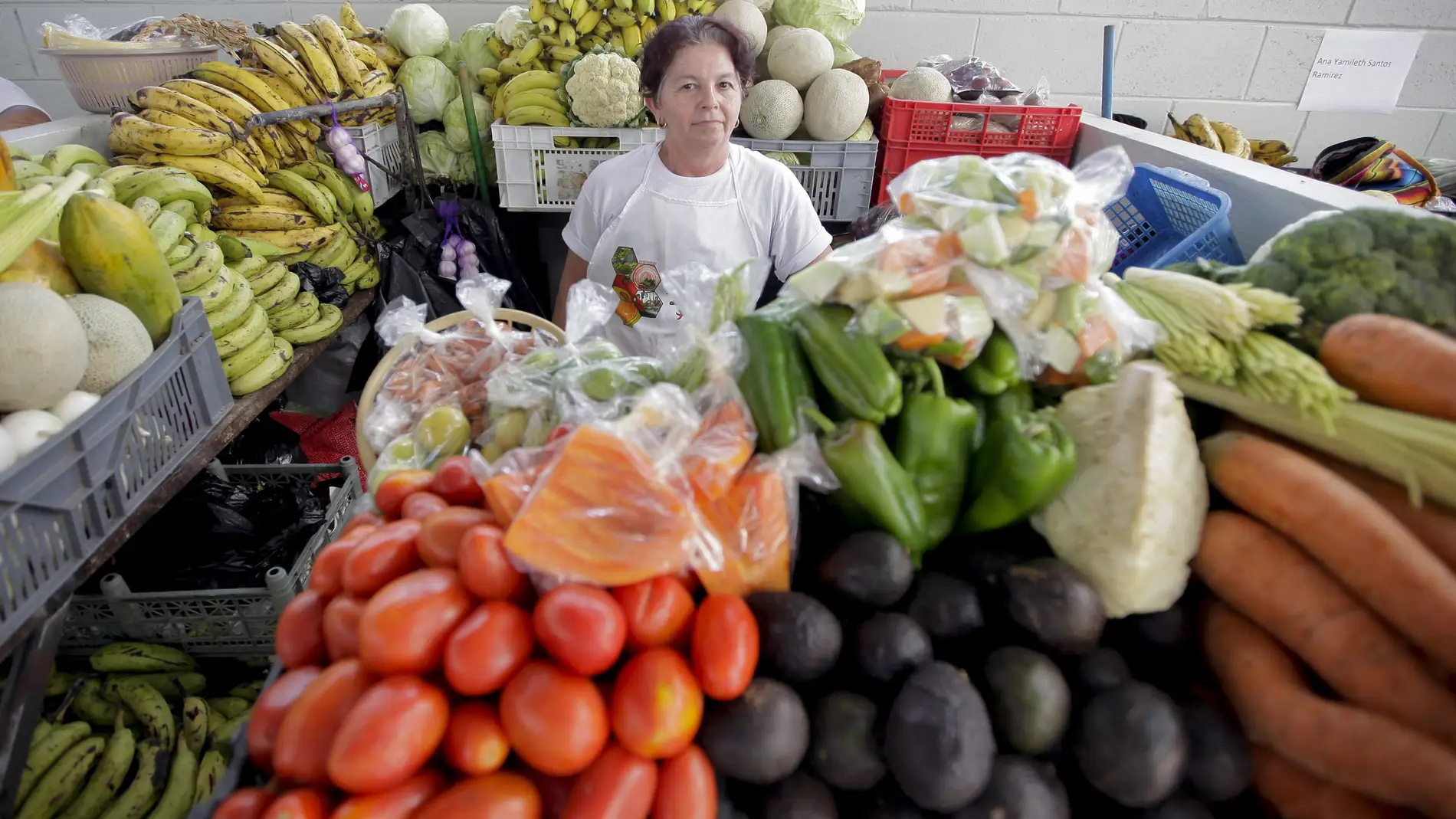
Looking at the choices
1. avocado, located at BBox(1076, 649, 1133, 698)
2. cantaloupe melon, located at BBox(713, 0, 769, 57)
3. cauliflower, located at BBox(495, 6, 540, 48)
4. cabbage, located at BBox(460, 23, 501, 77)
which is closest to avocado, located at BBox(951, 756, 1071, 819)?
avocado, located at BBox(1076, 649, 1133, 698)

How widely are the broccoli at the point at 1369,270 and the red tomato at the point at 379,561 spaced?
4.41 feet

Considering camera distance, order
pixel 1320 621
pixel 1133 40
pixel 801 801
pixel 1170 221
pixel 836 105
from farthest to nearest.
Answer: pixel 1133 40 → pixel 836 105 → pixel 1170 221 → pixel 1320 621 → pixel 801 801

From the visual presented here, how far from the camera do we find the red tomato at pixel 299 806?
2.10ft

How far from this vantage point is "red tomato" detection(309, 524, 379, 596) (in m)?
0.86

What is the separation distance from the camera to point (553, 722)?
666 mm

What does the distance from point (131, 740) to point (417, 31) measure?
3.21 metres

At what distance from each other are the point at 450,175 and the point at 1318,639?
382 centimetres

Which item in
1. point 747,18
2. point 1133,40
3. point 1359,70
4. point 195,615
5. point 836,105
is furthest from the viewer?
point 1359,70

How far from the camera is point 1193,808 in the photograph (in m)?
0.78

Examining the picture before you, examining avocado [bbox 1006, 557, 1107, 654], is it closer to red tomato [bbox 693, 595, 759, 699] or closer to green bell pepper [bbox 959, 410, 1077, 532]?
green bell pepper [bbox 959, 410, 1077, 532]

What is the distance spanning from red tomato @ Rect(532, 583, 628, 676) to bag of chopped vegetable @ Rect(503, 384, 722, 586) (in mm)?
34

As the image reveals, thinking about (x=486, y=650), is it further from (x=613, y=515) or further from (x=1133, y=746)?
(x=1133, y=746)

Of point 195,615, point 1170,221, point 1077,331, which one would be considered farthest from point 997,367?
point 195,615

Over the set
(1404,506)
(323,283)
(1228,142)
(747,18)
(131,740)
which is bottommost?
(131,740)
